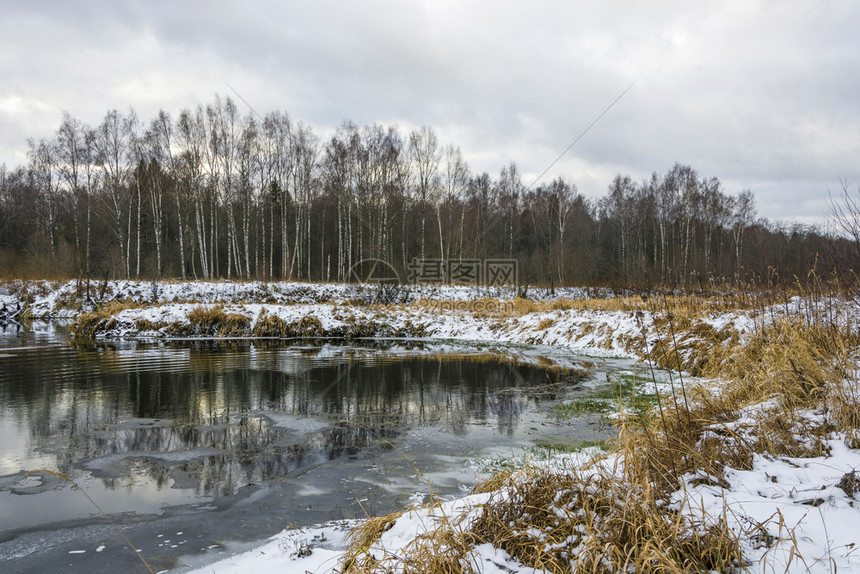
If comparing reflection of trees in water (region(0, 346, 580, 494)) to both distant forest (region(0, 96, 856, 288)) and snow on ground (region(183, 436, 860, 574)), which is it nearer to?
snow on ground (region(183, 436, 860, 574))

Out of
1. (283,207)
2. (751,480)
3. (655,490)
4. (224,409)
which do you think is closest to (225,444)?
(224,409)

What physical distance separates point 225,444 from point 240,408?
78.0 inches

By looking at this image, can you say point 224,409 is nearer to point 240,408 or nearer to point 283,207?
point 240,408

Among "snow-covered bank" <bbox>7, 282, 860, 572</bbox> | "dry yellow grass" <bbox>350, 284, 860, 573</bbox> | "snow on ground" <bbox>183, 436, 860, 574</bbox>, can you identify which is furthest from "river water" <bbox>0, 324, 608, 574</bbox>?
"dry yellow grass" <bbox>350, 284, 860, 573</bbox>

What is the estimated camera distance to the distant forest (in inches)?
1212

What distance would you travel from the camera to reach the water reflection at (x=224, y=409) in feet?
17.5

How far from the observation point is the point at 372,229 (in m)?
32.5

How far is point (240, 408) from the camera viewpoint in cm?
790

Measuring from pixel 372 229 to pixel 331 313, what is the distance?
1200 centimetres

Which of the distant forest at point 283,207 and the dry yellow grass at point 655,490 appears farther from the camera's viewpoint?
the distant forest at point 283,207

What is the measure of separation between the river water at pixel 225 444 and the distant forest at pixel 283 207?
18.3 meters

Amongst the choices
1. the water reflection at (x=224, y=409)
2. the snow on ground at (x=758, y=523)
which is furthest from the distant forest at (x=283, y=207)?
the snow on ground at (x=758, y=523)

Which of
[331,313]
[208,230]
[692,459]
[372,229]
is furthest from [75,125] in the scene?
[692,459]

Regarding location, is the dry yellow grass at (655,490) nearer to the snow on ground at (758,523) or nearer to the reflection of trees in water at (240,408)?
the snow on ground at (758,523)
